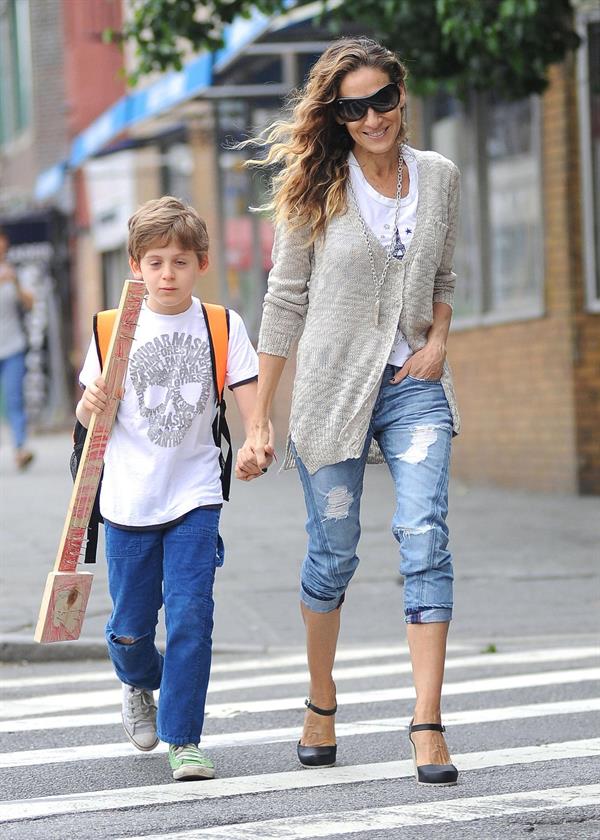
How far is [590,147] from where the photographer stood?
12773 mm

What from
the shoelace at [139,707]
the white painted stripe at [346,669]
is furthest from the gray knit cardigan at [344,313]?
the white painted stripe at [346,669]

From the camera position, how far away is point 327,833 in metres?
4.25

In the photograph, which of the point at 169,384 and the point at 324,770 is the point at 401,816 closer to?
the point at 324,770

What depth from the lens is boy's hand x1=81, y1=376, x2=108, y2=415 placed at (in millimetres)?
4941

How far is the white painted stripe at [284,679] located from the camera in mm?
6391

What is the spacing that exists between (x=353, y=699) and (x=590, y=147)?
7308 millimetres

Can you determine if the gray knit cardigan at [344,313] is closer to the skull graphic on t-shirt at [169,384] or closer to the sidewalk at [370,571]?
the skull graphic on t-shirt at [169,384]

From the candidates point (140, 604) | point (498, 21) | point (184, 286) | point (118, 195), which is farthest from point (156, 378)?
point (118, 195)

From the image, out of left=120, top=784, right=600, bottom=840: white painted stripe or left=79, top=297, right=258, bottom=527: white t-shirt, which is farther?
left=79, top=297, right=258, bottom=527: white t-shirt

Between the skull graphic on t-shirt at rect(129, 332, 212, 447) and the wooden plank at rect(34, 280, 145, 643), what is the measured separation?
0.06 m

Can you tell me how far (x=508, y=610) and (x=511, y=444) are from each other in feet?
18.0

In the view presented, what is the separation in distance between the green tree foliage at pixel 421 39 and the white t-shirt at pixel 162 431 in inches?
218

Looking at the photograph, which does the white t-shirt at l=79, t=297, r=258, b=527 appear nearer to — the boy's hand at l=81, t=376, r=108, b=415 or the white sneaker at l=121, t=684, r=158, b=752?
the boy's hand at l=81, t=376, r=108, b=415

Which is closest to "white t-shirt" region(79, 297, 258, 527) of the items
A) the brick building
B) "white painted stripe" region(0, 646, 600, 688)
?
"white painted stripe" region(0, 646, 600, 688)
